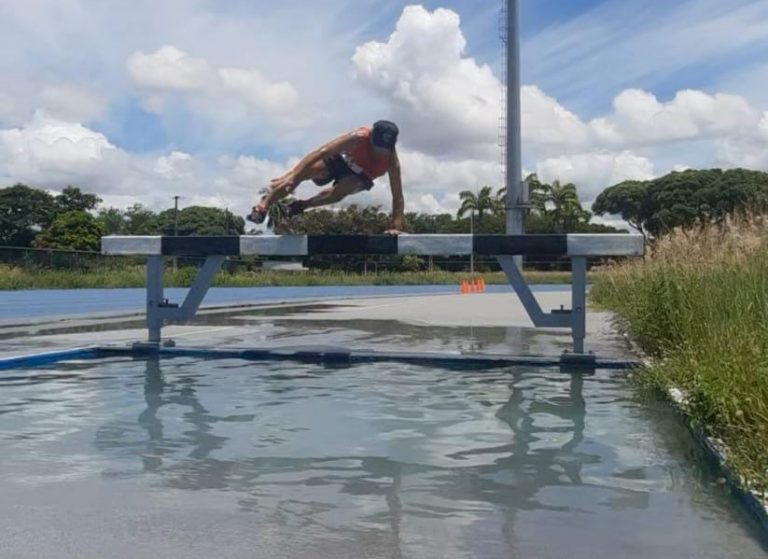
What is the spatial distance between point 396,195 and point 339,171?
78cm

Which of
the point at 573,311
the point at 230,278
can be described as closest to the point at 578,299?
the point at 573,311

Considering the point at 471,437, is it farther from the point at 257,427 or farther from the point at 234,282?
the point at 234,282

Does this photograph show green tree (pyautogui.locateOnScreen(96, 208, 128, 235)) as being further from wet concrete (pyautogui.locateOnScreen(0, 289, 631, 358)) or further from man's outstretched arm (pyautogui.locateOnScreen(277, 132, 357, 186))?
man's outstretched arm (pyautogui.locateOnScreen(277, 132, 357, 186))

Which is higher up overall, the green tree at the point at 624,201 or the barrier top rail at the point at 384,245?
Answer: the green tree at the point at 624,201

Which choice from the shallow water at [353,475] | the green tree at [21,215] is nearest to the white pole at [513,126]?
the shallow water at [353,475]

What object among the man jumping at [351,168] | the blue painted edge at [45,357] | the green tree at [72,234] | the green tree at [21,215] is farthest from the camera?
the green tree at [21,215]

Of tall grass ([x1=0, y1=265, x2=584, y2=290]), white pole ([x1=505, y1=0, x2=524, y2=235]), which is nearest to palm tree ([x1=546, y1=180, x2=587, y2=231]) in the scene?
tall grass ([x1=0, y1=265, x2=584, y2=290])

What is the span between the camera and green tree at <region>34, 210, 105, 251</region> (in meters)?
51.2

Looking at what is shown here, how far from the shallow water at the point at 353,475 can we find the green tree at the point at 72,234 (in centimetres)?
4527

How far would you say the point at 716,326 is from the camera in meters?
6.93

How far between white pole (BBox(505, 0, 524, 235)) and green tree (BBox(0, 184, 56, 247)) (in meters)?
39.4

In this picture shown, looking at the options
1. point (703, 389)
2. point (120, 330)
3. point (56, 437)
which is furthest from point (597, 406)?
point (120, 330)

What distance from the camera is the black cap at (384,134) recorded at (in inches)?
433

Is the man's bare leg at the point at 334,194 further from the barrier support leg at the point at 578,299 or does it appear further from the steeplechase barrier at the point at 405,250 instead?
the barrier support leg at the point at 578,299
